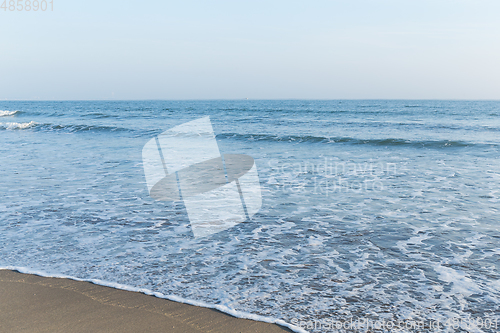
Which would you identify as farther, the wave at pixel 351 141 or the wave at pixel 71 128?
the wave at pixel 71 128

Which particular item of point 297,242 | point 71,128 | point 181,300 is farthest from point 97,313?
point 71,128

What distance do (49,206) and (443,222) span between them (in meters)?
6.25

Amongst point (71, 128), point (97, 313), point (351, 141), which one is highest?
point (351, 141)

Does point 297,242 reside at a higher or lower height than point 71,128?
lower

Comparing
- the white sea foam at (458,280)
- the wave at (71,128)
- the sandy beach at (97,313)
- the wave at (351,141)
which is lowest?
the sandy beach at (97,313)

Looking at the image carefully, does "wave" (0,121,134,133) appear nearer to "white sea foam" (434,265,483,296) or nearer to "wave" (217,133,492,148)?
"wave" (217,133,492,148)

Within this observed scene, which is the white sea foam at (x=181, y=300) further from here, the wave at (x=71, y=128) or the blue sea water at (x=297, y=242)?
the wave at (x=71, y=128)

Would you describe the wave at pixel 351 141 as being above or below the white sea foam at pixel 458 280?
above

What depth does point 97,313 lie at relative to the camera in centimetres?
277

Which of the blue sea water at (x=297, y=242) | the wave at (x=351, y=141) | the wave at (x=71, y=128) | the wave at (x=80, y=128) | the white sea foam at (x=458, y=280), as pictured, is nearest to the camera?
the blue sea water at (x=297, y=242)

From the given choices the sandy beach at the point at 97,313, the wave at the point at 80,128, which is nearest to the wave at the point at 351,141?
the wave at the point at 80,128

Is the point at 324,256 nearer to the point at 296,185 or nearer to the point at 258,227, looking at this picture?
the point at 258,227

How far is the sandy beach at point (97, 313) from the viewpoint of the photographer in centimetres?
258

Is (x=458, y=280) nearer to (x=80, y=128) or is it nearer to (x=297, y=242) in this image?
(x=297, y=242)
